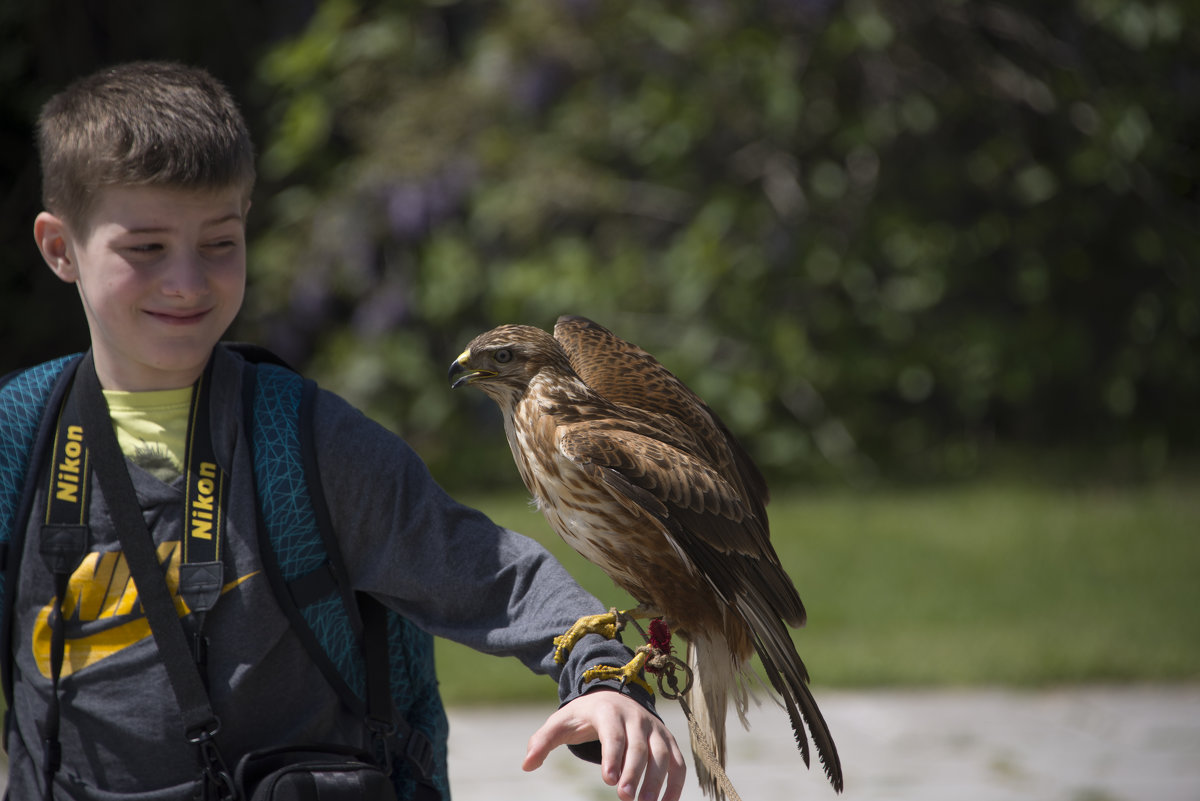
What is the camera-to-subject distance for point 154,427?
5.91 ft

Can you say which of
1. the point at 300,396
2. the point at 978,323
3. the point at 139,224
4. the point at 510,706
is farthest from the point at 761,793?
the point at 978,323

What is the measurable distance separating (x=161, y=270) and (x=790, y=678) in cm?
102

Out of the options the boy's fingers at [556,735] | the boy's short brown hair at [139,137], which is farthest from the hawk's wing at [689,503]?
the boy's short brown hair at [139,137]

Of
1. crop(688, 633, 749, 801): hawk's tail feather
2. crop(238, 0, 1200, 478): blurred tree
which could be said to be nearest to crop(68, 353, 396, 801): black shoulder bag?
crop(688, 633, 749, 801): hawk's tail feather

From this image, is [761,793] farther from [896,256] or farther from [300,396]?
[896,256]

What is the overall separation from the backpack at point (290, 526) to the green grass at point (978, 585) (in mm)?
2252

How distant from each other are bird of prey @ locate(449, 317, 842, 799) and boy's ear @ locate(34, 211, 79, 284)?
0.67m

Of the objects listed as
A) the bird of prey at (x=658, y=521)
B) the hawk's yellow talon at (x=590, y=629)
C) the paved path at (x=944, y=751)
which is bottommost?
the paved path at (x=944, y=751)

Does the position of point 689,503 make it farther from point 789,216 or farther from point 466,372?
point 789,216

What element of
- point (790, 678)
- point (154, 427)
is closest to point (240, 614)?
point (154, 427)

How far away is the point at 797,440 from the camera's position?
727 cm

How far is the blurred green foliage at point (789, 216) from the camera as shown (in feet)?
23.8

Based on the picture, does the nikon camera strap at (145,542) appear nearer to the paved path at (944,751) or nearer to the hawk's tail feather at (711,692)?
the hawk's tail feather at (711,692)

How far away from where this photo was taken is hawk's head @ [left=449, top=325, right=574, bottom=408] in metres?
1.57
